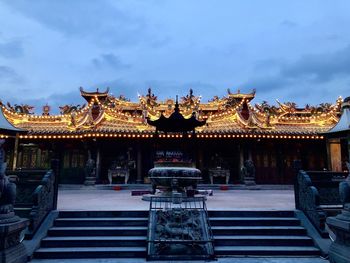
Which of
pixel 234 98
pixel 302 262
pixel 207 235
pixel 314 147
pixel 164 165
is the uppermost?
pixel 234 98

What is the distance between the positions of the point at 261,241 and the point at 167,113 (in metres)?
14.5

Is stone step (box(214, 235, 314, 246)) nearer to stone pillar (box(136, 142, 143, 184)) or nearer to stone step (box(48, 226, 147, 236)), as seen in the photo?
stone step (box(48, 226, 147, 236))

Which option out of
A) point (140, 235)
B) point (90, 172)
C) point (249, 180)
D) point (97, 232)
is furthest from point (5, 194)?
point (249, 180)

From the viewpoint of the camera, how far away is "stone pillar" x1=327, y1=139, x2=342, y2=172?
15.9m

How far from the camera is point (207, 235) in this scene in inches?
227

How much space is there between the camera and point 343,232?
15.1 ft

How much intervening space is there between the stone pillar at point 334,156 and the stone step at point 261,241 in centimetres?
1156

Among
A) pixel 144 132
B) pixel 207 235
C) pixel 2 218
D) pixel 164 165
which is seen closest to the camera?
pixel 2 218

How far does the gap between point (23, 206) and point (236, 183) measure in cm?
1378

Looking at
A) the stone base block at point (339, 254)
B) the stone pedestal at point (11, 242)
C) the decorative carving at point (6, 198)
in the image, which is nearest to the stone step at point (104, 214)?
the stone pedestal at point (11, 242)

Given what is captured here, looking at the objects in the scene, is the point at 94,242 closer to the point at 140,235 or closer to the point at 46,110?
the point at 140,235

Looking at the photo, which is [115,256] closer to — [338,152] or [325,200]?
[325,200]

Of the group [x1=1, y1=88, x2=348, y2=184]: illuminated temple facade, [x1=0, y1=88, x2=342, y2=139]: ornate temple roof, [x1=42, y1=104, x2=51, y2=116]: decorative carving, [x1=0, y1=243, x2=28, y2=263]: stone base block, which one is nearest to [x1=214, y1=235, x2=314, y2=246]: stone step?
[x1=0, y1=243, x2=28, y2=263]: stone base block

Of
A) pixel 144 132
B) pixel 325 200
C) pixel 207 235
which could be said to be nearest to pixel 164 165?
pixel 207 235
